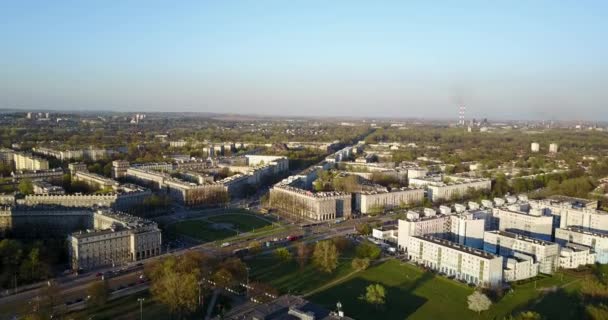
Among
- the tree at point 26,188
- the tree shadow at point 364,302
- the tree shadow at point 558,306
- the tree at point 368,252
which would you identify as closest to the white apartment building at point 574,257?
the tree shadow at point 558,306

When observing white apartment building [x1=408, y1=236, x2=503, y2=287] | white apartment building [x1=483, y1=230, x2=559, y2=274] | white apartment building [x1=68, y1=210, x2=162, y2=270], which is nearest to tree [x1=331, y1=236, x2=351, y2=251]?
white apartment building [x1=408, y1=236, x2=503, y2=287]

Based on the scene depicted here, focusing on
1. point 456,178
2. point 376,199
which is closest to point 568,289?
point 376,199

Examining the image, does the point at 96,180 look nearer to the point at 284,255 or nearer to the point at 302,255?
the point at 284,255

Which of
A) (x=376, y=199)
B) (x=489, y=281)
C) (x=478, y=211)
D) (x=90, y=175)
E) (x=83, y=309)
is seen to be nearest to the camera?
(x=83, y=309)

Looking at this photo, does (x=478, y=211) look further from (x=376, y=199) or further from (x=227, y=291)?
(x=227, y=291)

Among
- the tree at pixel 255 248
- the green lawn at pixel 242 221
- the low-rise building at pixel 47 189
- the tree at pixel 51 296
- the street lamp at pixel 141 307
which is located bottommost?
the green lawn at pixel 242 221

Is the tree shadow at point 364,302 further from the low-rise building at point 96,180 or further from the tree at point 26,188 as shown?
the tree at point 26,188

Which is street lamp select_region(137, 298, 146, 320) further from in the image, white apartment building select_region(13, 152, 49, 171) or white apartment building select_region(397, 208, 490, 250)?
white apartment building select_region(13, 152, 49, 171)
